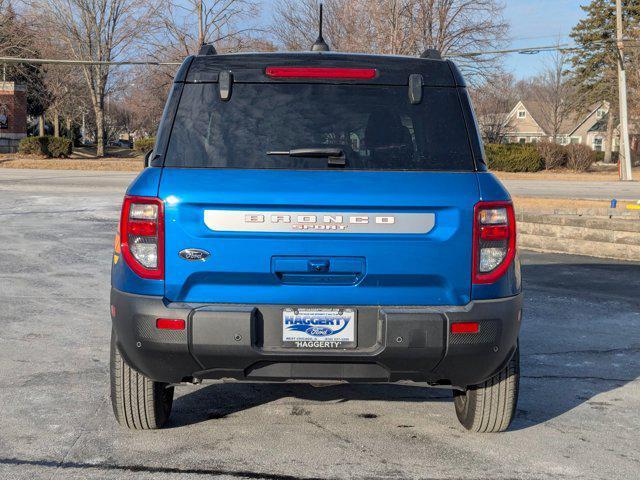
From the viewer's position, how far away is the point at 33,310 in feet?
26.9

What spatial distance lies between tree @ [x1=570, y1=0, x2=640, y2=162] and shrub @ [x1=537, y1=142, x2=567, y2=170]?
61.4ft

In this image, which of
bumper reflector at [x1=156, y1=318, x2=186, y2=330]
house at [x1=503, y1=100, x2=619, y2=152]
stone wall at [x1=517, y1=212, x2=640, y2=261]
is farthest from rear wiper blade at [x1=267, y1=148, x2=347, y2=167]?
house at [x1=503, y1=100, x2=619, y2=152]

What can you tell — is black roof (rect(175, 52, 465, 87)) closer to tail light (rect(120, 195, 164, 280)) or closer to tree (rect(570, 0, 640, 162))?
tail light (rect(120, 195, 164, 280))

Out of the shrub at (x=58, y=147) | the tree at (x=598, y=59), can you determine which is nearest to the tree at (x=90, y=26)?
the shrub at (x=58, y=147)

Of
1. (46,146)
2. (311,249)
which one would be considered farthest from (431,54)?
(46,146)

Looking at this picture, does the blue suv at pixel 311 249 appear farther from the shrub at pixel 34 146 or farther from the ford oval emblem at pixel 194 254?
the shrub at pixel 34 146

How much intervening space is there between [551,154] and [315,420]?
144 feet

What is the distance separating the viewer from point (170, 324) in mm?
3912

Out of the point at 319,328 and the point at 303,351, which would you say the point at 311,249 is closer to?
the point at 319,328

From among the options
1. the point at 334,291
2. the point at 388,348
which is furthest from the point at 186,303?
the point at 388,348

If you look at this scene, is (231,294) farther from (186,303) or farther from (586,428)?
(586,428)

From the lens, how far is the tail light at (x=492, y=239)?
3980 mm

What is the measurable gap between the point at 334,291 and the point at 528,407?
2.07 m

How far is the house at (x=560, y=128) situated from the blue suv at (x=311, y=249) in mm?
87964
